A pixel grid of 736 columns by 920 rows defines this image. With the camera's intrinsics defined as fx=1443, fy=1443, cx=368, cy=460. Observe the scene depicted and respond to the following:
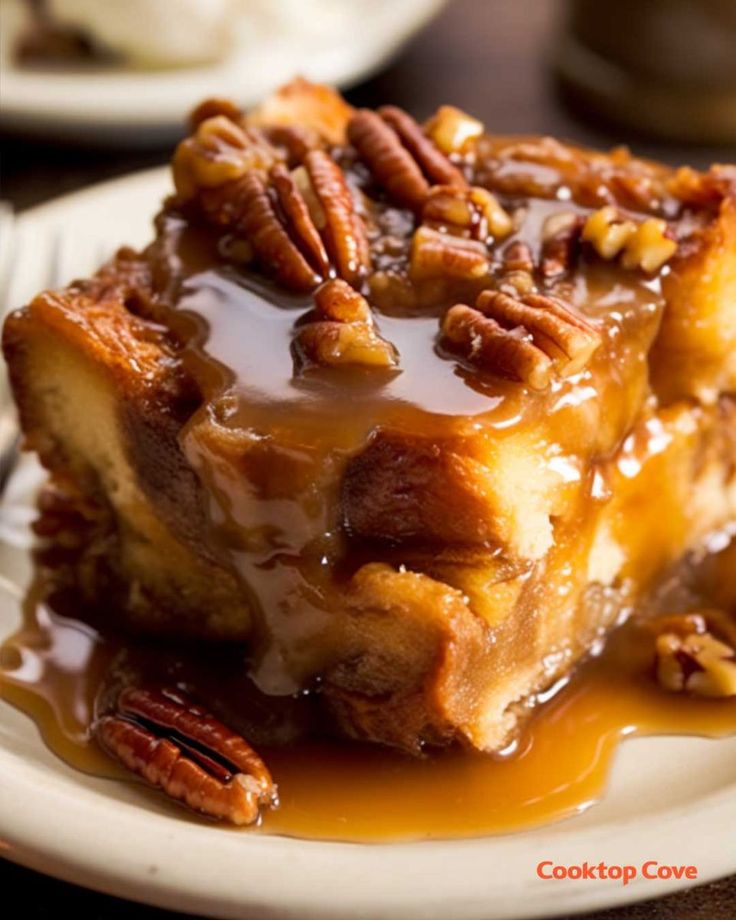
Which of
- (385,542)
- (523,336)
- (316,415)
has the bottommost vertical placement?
(385,542)

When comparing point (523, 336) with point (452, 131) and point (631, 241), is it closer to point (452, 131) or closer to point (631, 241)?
point (631, 241)

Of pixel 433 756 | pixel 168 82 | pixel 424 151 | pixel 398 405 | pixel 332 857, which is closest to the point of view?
pixel 332 857

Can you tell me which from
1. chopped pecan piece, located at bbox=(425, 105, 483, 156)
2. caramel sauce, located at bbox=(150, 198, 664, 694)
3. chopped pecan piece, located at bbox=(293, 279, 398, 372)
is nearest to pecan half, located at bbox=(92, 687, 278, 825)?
caramel sauce, located at bbox=(150, 198, 664, 694)

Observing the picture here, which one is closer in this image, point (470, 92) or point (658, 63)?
point (658, 63)

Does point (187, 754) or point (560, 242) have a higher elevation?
→ point (560, 242)

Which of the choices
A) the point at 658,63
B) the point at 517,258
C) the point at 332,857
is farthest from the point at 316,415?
the point at 658,63

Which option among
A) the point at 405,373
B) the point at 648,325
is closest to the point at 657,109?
the point at 648,325

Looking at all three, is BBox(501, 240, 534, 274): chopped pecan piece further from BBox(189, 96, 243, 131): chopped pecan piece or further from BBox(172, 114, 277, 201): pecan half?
BBox(189, 96, 243, 131): chopped pecan piece
